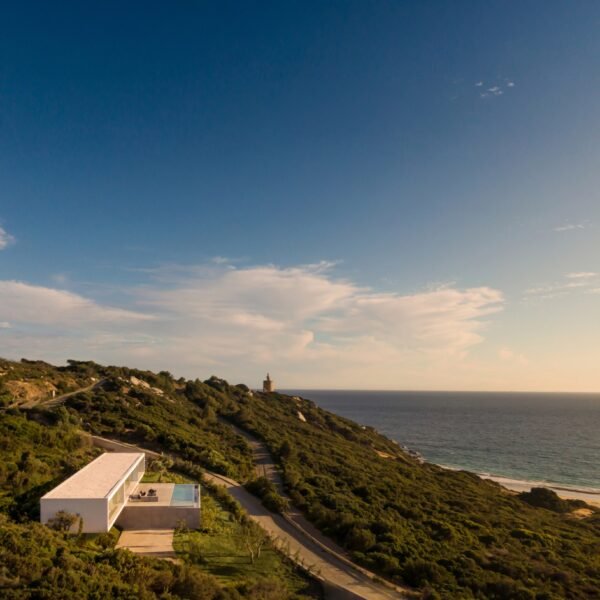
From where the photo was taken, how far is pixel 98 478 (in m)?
21.6

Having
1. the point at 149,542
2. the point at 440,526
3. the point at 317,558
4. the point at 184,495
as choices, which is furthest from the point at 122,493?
the point at 440,526

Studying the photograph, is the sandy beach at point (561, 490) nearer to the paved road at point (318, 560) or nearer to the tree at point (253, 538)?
the paved road at point (318, 560)

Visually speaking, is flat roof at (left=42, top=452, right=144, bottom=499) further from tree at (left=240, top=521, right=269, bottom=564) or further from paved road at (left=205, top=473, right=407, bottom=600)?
paved road at (left=205, top=473, right=407, bottom=600)

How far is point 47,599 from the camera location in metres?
10.8

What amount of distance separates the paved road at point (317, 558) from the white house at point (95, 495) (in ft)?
23.3

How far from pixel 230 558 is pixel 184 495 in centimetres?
585

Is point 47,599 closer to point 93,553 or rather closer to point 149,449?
point 93,553

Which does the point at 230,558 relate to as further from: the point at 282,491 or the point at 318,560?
the point at 282,491

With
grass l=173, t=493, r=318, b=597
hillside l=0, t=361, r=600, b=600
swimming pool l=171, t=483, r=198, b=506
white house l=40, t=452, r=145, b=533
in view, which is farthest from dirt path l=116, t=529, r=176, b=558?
hillside l=0, t=361, r=600, b=600

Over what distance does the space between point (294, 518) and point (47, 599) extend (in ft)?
53.6

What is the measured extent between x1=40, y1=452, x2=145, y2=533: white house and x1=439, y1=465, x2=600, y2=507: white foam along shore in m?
48.0

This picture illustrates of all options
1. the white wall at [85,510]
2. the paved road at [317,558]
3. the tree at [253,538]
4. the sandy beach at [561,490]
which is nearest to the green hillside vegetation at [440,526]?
the paved road at [317,558]

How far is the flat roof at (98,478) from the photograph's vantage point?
1884 cm

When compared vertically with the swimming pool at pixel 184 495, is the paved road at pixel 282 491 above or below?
below
